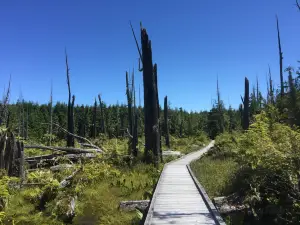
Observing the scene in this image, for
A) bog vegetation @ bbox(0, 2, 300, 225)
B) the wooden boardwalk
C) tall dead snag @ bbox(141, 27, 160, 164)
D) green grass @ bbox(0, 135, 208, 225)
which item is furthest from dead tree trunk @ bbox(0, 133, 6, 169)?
tall dead snag @ bbox(141, 27, 160, 164)

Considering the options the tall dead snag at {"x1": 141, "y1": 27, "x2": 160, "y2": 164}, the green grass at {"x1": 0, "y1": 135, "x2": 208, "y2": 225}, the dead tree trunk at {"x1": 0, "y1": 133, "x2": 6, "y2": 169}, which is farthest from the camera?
the tall dead snag at {"x1": 141, "y1": 27, "x2": 160, "y2": 164}

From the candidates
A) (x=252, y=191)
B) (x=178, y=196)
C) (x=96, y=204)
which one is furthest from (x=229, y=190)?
(x=96, y=204)

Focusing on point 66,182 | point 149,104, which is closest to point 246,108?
point 149,104

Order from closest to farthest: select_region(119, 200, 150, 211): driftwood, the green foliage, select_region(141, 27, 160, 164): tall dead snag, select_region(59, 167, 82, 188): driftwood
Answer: the green foliage
select_region(119, 200, 150, 211): driftwood
select_region(59, 167, 82, 188): driftwood
select_region(141, 27, 160, 164): tall dead snag

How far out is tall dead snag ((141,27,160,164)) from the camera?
49.7ft

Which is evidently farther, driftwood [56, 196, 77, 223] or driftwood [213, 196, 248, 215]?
driftwood [56, 196, 77, 223]

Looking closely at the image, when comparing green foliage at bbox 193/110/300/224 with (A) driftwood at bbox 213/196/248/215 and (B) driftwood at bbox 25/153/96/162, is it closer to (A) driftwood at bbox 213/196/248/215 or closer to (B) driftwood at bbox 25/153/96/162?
(A) driftwood at bbox 213/196/248/215

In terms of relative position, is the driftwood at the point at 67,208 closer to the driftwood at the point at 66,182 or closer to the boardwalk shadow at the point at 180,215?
the driftwood at the point at 66,182

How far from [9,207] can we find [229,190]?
19.8 feet

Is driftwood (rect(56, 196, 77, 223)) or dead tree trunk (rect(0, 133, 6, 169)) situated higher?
dead tree trunk (rect(0, 133, 6, 169))

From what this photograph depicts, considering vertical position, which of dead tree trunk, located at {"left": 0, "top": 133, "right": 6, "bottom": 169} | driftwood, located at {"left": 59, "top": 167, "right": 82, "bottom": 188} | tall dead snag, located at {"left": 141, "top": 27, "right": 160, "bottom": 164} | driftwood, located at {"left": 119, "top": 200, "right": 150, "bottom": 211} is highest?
tall dead snag, located at {"left": 141, "top": 27, "right": 160, "bottom": 164}

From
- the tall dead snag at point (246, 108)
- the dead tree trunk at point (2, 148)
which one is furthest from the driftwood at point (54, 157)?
the tall dead snag at point (246, 108)

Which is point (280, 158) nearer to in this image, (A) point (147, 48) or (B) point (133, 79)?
(A) point (147, 48)

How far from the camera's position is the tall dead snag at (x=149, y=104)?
1515 cm
